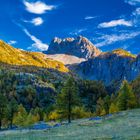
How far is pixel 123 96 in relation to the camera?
11500 centimetres

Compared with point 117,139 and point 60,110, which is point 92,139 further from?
point 60,110

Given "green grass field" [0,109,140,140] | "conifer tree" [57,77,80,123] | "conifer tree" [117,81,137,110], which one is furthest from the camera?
"conifer tree" [117,81,137,110]

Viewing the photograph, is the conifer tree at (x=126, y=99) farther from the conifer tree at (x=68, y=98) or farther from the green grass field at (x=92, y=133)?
the green grass field at (x=92, y=133)

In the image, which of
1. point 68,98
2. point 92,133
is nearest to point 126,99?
point 68,98

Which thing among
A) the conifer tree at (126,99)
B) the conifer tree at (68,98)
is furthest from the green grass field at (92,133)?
the conifer tree at (126,99)

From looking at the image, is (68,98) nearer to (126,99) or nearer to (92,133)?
(126,99)

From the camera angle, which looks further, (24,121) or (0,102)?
(24,121)

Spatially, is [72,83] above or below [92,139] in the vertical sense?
above

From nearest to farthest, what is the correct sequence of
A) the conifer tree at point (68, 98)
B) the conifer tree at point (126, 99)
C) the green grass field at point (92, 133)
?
the green grass field at point (92, 133) → the conifer tree at point (68, 98) → the conifer tree at point (126, 99)

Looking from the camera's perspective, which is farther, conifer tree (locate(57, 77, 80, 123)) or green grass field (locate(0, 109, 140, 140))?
conifer tree (locate(57, 77, 80, 123))

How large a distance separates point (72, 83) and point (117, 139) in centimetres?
5731

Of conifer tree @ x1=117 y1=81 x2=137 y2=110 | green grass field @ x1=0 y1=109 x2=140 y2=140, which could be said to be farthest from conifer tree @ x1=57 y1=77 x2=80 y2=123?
green grass field @ x1=0 y1=109 x2=140 y2=140

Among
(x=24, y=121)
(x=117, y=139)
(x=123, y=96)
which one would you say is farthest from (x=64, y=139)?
(x=24, y=121)

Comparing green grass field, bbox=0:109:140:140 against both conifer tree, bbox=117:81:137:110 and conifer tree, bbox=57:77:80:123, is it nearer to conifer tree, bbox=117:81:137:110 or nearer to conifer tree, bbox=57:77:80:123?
conifer tree, bbox=57:77:80:123
